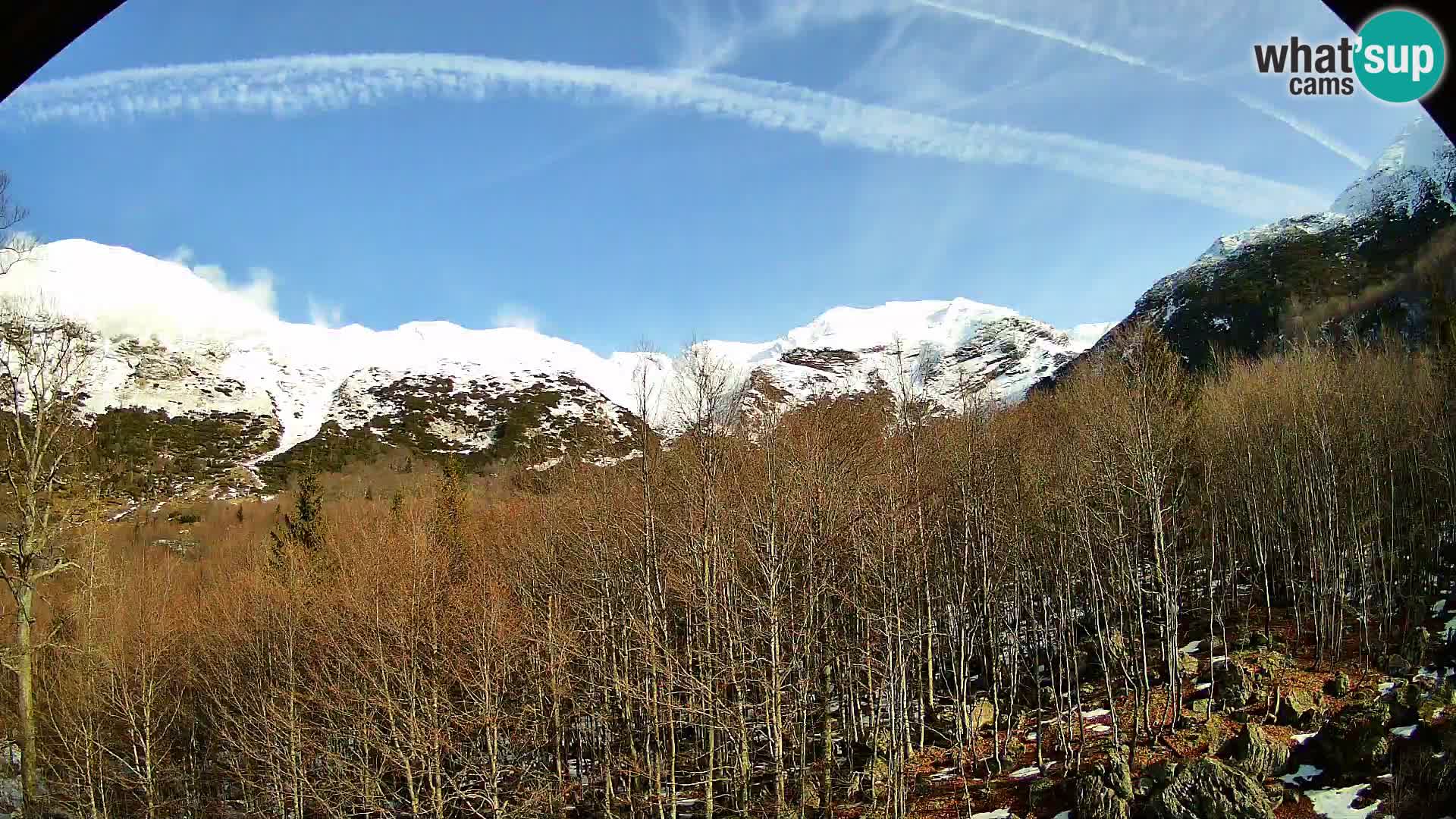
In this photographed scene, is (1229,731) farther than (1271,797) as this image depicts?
Yes

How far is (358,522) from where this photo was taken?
38906mm

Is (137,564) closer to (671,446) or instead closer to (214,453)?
(671,446)

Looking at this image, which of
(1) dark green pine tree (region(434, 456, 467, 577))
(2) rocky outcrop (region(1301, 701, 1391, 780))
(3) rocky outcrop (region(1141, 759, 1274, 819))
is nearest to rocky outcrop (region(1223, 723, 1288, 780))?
(2) rocky outcrop (region(1301, 701, 1391, 780))

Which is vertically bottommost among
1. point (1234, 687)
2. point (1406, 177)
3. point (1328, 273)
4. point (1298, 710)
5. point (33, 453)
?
point (1298, 710)

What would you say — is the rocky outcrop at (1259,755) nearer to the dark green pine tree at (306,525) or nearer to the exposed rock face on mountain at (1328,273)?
the dark green pine tree at (306,525)

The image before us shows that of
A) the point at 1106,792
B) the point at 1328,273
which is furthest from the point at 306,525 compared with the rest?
the point at 1328,273

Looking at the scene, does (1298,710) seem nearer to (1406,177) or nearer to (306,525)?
(306,525)

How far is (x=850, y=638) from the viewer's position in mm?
28281

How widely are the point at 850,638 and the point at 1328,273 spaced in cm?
8962

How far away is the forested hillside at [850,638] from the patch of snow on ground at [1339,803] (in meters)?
0.16

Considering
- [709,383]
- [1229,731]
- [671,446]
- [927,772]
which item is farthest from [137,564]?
[1229,731]

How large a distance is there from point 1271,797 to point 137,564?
179 ft

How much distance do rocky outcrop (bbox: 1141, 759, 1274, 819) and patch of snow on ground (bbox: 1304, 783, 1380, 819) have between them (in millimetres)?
972

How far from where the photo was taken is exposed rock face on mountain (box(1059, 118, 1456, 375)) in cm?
7006
